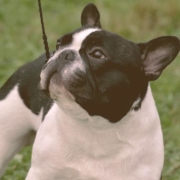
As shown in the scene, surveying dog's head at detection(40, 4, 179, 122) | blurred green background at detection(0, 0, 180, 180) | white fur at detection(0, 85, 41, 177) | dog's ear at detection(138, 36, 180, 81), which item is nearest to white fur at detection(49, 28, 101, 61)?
dog's head at detection(40, 4, 179, 122)

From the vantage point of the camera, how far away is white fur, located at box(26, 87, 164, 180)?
2.89m

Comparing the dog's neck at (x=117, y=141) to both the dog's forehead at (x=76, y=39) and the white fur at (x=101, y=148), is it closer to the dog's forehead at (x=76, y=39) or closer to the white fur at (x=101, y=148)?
the white fur at (x=101, y=148)

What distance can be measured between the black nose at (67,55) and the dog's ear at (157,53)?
1.16 ft

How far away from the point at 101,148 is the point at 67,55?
1.72ft

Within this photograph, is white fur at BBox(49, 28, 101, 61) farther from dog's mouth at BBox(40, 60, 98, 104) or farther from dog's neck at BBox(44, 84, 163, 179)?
dog's neck at BBox(44, 84, 163, 179)

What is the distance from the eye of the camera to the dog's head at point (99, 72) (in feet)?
8.62

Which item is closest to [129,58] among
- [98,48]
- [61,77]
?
[98,48]

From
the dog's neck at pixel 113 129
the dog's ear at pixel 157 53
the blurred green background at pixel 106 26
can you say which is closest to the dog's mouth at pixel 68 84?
the dog's neck at pixel 113 129

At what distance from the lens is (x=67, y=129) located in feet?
9.64

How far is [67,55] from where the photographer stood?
2662 mm

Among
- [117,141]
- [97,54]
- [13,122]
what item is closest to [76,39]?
[97,54]

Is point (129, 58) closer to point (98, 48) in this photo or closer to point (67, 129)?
point (98, 48)

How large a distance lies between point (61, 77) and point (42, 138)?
20.8 inches

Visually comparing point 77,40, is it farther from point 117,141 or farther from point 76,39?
point 117,141
